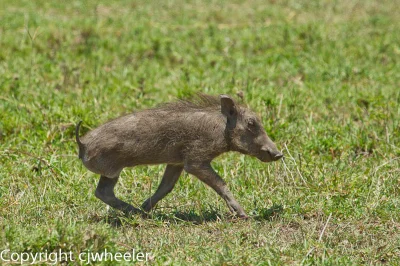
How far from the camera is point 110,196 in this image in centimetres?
658

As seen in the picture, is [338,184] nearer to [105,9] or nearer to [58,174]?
[58,174]

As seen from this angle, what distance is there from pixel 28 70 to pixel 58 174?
347 centimetres

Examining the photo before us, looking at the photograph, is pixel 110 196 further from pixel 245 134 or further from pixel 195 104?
pixel 245 134

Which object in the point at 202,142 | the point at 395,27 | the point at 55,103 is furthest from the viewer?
A: the point at 395,27

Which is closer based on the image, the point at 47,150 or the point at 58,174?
the point at 58,174

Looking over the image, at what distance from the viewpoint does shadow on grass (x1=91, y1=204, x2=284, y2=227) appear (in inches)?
247

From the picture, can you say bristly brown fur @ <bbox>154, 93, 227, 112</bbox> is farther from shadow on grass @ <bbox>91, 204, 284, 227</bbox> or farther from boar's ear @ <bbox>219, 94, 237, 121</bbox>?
shadow on grass @ <bbox>91, 204, 284, 227</bbox>

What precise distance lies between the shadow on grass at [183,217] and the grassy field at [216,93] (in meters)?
0.02

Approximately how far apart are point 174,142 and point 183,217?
637 millimetres

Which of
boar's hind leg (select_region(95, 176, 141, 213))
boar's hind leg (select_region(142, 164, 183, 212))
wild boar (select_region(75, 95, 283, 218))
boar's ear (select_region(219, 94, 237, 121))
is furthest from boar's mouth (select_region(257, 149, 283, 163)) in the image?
boar's hind leg (select_region(95, 176, 141, 213))

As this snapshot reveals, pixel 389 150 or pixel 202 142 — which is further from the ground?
pixel 202 142

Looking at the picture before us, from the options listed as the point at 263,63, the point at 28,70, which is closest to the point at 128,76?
the point at 28,70

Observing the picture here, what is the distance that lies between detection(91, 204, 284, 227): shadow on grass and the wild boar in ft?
0.35

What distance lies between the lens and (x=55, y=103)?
9.17 metres
